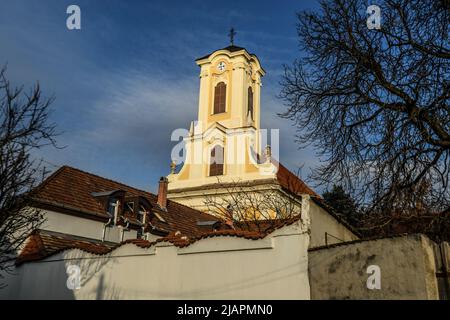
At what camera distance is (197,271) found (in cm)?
1152

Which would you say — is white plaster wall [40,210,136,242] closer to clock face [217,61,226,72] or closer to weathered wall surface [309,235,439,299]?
weathered wall surface [309,235,439,299]

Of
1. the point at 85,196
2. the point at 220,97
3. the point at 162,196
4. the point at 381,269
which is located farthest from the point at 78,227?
the point at 220,97

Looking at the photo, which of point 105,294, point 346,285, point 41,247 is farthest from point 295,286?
point 41,247

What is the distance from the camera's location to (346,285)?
9.32 metres

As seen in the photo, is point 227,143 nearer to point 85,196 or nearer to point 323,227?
point 85,196

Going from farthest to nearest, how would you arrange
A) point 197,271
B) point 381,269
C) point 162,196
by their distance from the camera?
point 162,196, point 197,271, point 381,269

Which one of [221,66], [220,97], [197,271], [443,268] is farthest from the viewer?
[221,66]

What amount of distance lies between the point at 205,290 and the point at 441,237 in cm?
584

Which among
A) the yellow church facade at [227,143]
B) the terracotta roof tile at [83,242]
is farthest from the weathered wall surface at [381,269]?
the yellow church facade at [227,143]

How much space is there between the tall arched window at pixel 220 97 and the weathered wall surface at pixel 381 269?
98.3 feet

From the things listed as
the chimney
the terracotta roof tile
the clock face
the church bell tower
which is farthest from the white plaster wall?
the clock face

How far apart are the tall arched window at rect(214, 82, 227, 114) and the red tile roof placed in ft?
45.7

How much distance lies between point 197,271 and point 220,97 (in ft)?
95.4
